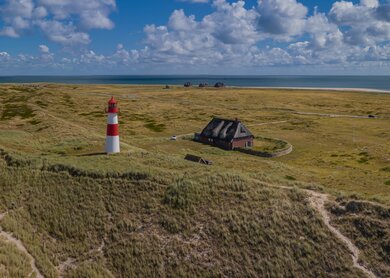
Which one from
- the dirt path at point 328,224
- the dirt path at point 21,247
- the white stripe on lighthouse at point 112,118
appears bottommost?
the dirt path at point 21,247

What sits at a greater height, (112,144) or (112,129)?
(112,129)

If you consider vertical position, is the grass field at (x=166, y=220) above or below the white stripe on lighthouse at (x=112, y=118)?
below

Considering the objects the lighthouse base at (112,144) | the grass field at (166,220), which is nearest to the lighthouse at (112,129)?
the lighthouse base at (112,144)

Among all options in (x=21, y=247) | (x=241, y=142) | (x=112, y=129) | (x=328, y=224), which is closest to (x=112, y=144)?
(x=112, y=129)

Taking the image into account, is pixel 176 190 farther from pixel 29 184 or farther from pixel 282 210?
pixel 29 184

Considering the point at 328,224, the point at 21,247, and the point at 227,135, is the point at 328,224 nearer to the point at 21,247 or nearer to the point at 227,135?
the point at 21,247

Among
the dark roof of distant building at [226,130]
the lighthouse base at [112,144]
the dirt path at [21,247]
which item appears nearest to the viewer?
the dirt path at [21,247]

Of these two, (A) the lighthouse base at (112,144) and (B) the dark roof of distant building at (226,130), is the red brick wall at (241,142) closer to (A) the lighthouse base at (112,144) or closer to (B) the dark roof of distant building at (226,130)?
(B) the dark roof of distant building at (226,130)

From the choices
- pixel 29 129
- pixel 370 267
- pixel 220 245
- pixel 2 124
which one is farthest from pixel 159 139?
pixel 370 267

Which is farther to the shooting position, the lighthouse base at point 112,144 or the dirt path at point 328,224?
the lighthouse base at point 112,144
